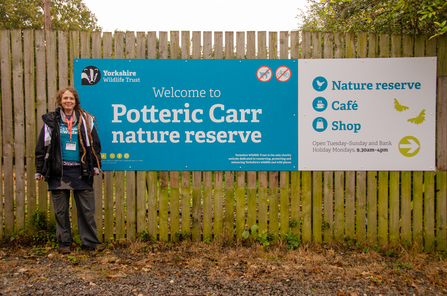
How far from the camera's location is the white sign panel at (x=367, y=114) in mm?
4320

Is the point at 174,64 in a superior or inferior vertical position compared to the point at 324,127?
superior

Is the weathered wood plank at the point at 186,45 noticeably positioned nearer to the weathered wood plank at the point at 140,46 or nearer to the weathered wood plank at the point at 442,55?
the weathered wood plank at the point at 140,46

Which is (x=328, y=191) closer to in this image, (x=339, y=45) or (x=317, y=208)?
A: (x=317, y=208)

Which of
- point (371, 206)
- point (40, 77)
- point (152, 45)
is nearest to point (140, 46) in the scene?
point (152, 45)

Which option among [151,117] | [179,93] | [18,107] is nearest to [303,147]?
[179,93]

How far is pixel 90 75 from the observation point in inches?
170

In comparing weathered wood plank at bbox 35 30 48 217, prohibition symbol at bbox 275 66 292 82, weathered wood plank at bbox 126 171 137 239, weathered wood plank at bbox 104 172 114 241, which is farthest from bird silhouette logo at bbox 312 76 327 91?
weathered wood plank at bbox 35 30 48 217

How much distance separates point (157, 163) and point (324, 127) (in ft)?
7.82

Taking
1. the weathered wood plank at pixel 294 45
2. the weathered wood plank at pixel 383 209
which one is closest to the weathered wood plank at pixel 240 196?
the weathered wood plank at pixel 294 45

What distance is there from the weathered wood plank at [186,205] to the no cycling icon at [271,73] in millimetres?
1703

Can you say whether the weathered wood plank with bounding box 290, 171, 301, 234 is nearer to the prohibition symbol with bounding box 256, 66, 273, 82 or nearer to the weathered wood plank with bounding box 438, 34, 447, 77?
the prohibition symbol with bounding box 256, 66, 273, 82

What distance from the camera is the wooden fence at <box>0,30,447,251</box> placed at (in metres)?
4.34

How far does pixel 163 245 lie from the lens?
4355 mm

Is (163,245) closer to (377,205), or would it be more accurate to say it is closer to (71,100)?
(71,100)
